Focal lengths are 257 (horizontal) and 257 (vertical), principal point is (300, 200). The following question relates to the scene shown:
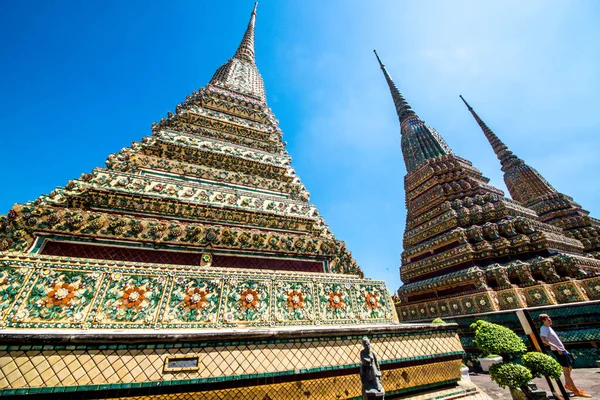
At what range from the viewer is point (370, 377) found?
264 cm

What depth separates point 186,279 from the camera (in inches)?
123

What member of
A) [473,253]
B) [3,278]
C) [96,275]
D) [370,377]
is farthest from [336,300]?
[473,253]

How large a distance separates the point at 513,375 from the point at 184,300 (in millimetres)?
5048

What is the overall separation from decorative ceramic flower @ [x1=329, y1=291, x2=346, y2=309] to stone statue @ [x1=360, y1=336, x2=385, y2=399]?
1.02 m

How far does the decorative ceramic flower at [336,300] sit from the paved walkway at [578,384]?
3611 mm

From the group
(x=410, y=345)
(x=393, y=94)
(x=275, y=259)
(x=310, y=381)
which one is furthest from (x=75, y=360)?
(x=393, y=94)

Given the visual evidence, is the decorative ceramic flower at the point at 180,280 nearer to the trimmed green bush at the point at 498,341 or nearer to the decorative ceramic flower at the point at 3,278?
the decorative ceramic flower at the point at 3,278

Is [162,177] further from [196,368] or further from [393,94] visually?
[393,94]

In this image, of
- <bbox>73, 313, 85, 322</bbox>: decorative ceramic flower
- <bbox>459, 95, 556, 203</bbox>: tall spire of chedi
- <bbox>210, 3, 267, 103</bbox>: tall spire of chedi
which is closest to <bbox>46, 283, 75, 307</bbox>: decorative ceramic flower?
<bbox>73, 313, 85, 322</bbox>: decorative ceramic flower

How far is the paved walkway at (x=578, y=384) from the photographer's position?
15.0 ft

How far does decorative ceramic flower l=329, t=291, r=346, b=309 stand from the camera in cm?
379

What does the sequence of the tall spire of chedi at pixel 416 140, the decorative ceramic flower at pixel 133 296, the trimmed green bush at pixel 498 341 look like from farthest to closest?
the tall spire of chedi at pixel 416 140 < the trimmed green bush at pixel 498 341 < the decorative ceramic flower at pixel 133 296

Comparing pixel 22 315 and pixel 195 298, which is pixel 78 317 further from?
pixel 195 298

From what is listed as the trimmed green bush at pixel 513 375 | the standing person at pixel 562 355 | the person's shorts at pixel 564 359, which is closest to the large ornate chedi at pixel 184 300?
the trimmed green bush at pixel 513 375
